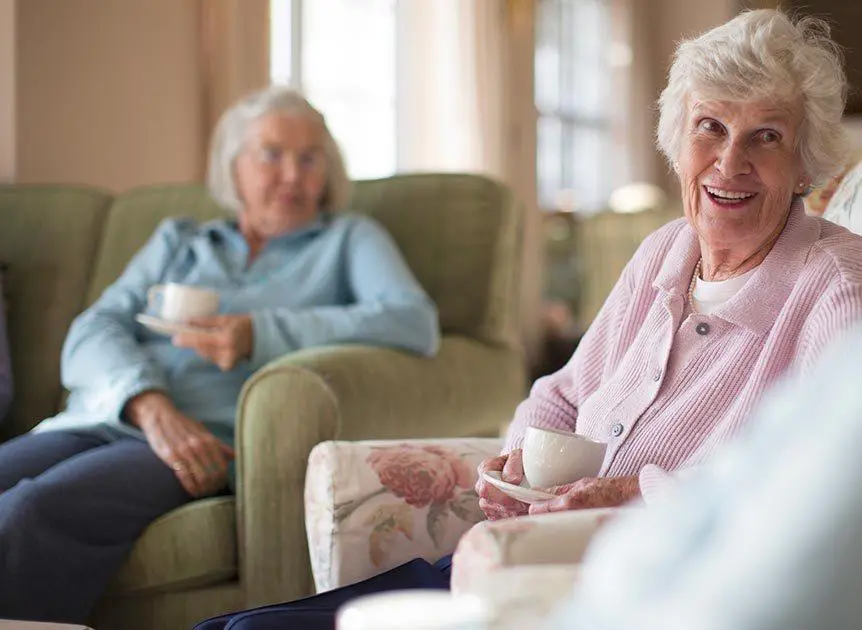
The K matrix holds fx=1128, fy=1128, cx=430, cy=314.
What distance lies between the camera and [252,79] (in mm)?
3898

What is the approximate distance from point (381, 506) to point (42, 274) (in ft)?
4.29

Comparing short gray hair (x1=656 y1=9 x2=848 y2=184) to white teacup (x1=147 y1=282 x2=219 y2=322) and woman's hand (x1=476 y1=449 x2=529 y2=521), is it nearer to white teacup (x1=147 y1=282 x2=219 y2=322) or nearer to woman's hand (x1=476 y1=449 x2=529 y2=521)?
woman's hand (x1=476 y1=449 x2=529 y2=521)

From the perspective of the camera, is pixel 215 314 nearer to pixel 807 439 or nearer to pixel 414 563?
pixel 414 563

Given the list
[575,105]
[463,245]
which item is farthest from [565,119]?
[463,245]

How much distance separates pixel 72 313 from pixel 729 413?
168 centimetres

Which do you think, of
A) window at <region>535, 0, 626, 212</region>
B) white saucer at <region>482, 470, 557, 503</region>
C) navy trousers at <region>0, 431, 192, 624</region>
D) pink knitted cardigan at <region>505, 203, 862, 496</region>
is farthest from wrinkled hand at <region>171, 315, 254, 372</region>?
window at <region>535, 0, 626, 212</region>

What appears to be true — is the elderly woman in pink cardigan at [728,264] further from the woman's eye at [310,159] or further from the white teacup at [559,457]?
the woman's eye at [310,159]

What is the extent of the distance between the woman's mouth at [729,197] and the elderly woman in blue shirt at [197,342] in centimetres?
84

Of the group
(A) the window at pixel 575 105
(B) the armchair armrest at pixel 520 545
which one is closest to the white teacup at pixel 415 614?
(B) the armchair armrest at pixel 520 545

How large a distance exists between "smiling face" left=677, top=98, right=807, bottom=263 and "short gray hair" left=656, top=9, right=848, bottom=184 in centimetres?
2

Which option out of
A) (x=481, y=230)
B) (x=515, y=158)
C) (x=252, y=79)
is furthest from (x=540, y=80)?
(x=481, y=230)

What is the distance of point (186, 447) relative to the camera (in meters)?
1.91

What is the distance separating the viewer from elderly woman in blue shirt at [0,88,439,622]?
1.71 metres

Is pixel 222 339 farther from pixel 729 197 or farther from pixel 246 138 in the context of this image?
pixel 729 197
